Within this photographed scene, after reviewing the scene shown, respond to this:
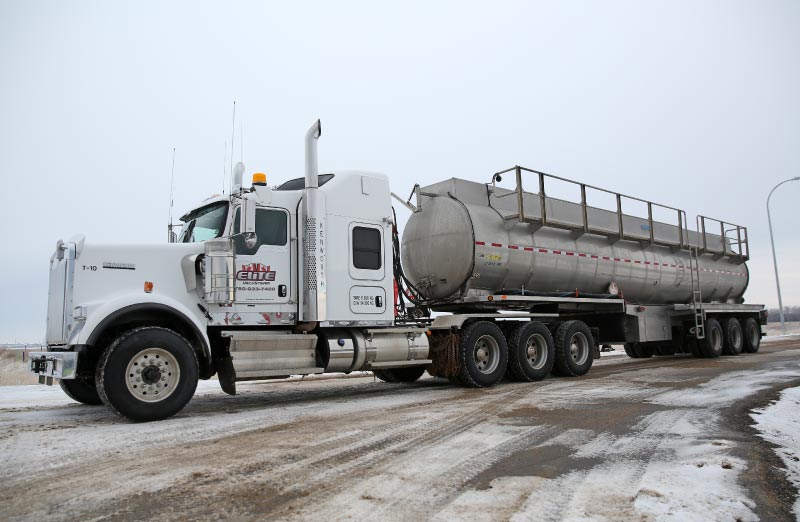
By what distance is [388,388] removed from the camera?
425 inches

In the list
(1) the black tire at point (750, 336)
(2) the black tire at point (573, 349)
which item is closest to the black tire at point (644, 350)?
(1) the black tire at point (750, 336)

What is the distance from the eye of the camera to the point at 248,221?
7.76 meters

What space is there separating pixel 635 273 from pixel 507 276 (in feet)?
16.2

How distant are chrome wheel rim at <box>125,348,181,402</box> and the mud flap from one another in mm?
787

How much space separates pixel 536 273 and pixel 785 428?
19.9 ft

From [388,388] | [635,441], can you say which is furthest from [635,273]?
[635,441]

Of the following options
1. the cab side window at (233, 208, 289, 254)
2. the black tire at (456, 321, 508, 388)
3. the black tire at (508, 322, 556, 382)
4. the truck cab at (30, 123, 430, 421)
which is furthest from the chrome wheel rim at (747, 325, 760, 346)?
the cab side window at (233, 208, 289, 254)

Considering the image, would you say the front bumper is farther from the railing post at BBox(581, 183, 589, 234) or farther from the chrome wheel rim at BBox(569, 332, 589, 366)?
the railing post at BBox(581, 183, 589, 234)

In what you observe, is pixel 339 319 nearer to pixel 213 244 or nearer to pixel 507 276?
pixel 213 244

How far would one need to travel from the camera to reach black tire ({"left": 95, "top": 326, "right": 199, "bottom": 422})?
6719 millimetres

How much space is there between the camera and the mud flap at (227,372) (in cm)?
777

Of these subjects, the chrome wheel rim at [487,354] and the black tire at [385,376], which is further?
the black tire at [385,376]

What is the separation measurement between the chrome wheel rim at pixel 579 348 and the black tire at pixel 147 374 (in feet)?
26.4

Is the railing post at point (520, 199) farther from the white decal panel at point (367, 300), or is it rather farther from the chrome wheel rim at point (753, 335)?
the chrome wheel rim at point (753, 335)
